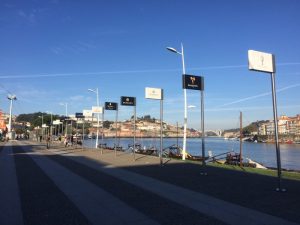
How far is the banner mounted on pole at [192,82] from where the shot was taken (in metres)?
16.5

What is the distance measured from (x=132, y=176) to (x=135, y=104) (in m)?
11.5

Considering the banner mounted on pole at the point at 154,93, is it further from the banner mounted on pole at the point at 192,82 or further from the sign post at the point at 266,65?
the sign post at the point at 266,65

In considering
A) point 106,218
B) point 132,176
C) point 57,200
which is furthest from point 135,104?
point 106,218

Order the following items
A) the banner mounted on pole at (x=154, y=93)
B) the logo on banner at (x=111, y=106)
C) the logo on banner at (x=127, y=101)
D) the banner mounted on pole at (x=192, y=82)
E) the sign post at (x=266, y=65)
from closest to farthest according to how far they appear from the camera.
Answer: the sign post at (x=266, y=65), the banner mounted on pole at (x=192, y=82), the banner mounted on pole at (x=154, y=93), the logo on banner at (x=127, y=101), the logo on banner at (x=111, y=106)

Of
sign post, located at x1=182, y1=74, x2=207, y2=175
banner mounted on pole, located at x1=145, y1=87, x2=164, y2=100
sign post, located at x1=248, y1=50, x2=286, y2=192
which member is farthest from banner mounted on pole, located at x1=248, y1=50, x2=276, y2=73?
banner mounted on pole, located at x1=145, y1=87, x2=164, y2=100

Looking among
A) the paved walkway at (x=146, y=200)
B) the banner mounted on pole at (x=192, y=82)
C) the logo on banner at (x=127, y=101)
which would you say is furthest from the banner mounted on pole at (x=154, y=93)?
the paved walkway at (x=146, y=200)

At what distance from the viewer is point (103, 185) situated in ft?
41.9

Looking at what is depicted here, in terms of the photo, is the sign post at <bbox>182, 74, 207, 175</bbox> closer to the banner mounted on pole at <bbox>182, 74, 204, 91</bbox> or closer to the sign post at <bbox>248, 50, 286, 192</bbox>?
the banner mounted on pole at <bbox>182, 74, 204, 91</bbox>

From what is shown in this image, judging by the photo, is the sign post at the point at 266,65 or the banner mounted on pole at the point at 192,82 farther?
the banner mounted on pole at the point at 192,82

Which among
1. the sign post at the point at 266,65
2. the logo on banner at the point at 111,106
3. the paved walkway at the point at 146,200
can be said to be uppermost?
the logo on banner at the point at 111,106

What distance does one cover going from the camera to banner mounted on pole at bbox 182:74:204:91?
16.5 meters

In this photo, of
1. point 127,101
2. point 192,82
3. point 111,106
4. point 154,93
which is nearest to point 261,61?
point 192,82

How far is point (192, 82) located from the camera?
16.8 m

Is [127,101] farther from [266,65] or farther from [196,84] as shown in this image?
[266,65]
